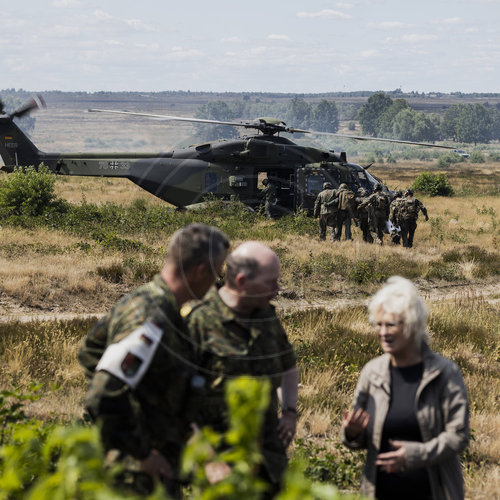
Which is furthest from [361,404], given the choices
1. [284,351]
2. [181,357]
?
[181,357]

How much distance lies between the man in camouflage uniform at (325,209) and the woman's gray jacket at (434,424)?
14057mm

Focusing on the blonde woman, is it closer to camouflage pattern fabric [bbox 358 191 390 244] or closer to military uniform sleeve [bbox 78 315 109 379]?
military uniform sleeve [bbox 78 315 109 379]

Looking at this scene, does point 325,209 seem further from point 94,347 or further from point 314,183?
point 94,347

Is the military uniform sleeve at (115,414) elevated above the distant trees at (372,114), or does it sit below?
below

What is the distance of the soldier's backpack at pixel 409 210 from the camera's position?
17.0 metres

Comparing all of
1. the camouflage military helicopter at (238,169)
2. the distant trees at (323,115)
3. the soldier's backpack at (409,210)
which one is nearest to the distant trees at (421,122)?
the distant trees at (323,115)

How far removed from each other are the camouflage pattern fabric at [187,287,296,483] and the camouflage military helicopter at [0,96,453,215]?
616 inches

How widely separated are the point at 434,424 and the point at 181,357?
1.32 meters

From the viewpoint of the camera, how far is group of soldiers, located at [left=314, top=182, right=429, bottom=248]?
56.2 feet

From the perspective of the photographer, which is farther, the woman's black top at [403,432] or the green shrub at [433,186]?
the green shrub at [433,186]

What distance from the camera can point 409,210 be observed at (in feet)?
55.6

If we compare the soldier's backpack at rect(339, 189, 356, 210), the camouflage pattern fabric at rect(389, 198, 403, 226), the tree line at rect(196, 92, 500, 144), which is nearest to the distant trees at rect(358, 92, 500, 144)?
the tree line at rect(196, 92, 500, 144)

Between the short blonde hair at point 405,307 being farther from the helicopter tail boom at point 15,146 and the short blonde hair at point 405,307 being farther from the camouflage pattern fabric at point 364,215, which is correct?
the helicopter tail boom at point 15,146

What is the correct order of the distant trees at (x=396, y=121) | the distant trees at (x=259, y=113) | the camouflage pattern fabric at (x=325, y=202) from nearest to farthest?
the distant trees at (x=259, y=113)
the camouflage pattern fabric at (x=325, y=202)
the distant trees at (x=396, y=121)
